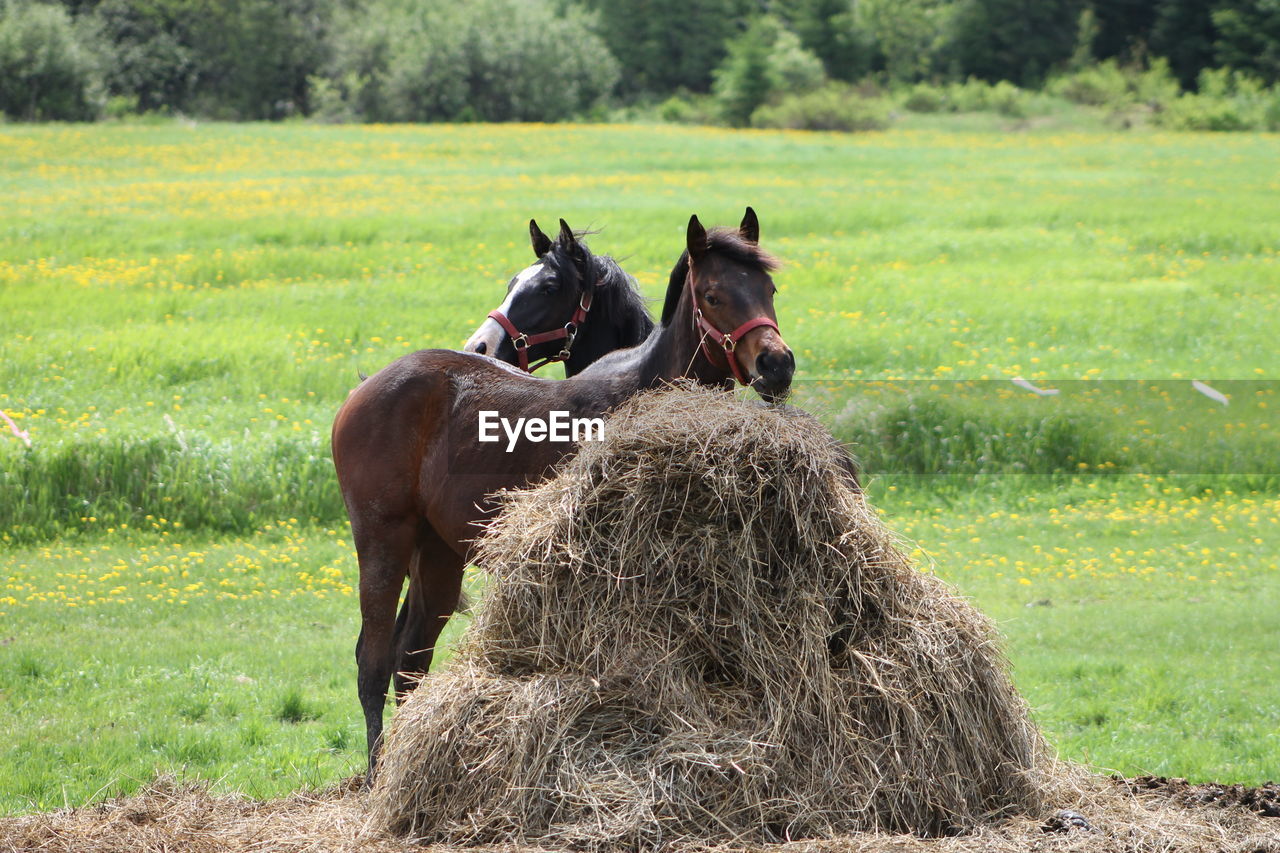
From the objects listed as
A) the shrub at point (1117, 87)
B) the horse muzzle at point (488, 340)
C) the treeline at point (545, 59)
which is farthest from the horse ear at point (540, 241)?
the shrub at point (1117, 87)

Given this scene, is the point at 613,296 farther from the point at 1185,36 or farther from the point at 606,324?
the point at 1185,36

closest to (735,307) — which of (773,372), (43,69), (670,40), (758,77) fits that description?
(773,372)

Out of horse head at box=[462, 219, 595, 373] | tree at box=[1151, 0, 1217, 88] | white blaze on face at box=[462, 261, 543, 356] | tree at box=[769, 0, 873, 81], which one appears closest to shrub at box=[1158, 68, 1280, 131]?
tree at box=[1151, 0, 1217, 88]

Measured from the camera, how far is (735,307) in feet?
16.6

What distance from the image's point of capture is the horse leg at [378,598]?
5770 millimetres

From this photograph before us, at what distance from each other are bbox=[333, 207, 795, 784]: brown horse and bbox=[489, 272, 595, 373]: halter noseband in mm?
786

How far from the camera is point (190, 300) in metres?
18.4

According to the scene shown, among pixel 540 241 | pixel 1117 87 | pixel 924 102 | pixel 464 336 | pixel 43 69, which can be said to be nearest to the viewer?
pixel 540 241

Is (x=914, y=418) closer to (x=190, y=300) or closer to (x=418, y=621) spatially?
(x=418, y=621)

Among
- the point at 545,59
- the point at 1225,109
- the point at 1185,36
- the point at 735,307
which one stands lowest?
the point at 735,307

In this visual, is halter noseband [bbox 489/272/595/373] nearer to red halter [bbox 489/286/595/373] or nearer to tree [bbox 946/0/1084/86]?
red halter [bbox 489/286/595/373]

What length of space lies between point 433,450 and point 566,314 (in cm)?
134

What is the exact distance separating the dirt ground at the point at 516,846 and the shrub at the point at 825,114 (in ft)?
147

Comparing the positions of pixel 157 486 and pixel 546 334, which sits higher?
pixel 546 334
